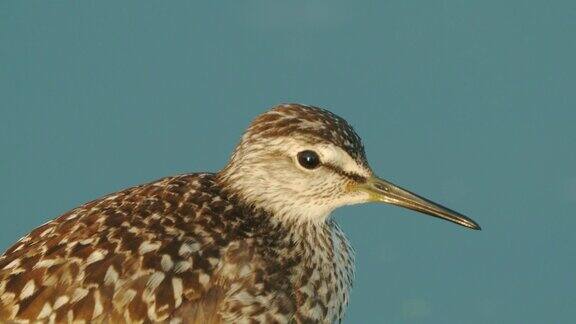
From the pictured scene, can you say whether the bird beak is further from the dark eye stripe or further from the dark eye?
the dark eye

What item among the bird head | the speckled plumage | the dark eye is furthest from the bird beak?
the dark eye

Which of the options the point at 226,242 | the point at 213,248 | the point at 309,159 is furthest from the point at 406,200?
the point at 213,248

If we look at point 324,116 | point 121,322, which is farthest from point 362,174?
point 121,322

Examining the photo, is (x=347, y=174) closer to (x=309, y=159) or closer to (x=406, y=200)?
(x=309, y=159)

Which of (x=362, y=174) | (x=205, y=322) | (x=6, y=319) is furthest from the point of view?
(x=362, y=174)

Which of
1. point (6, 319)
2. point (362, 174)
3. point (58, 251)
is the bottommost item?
point (6, 319)

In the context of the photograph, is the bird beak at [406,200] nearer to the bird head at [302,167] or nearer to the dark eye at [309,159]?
the bird head at [302,167]

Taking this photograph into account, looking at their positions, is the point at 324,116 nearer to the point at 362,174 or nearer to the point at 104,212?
the point at 362,174

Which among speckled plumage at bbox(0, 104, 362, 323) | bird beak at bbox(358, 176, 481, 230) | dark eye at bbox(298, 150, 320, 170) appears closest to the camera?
speckled plumage at bbox(0, 104, 362, 323)

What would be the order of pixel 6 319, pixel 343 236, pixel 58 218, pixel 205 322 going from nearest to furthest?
pixel 6 319
pixel 205 322
pixel 58 218
pixel 343 236
